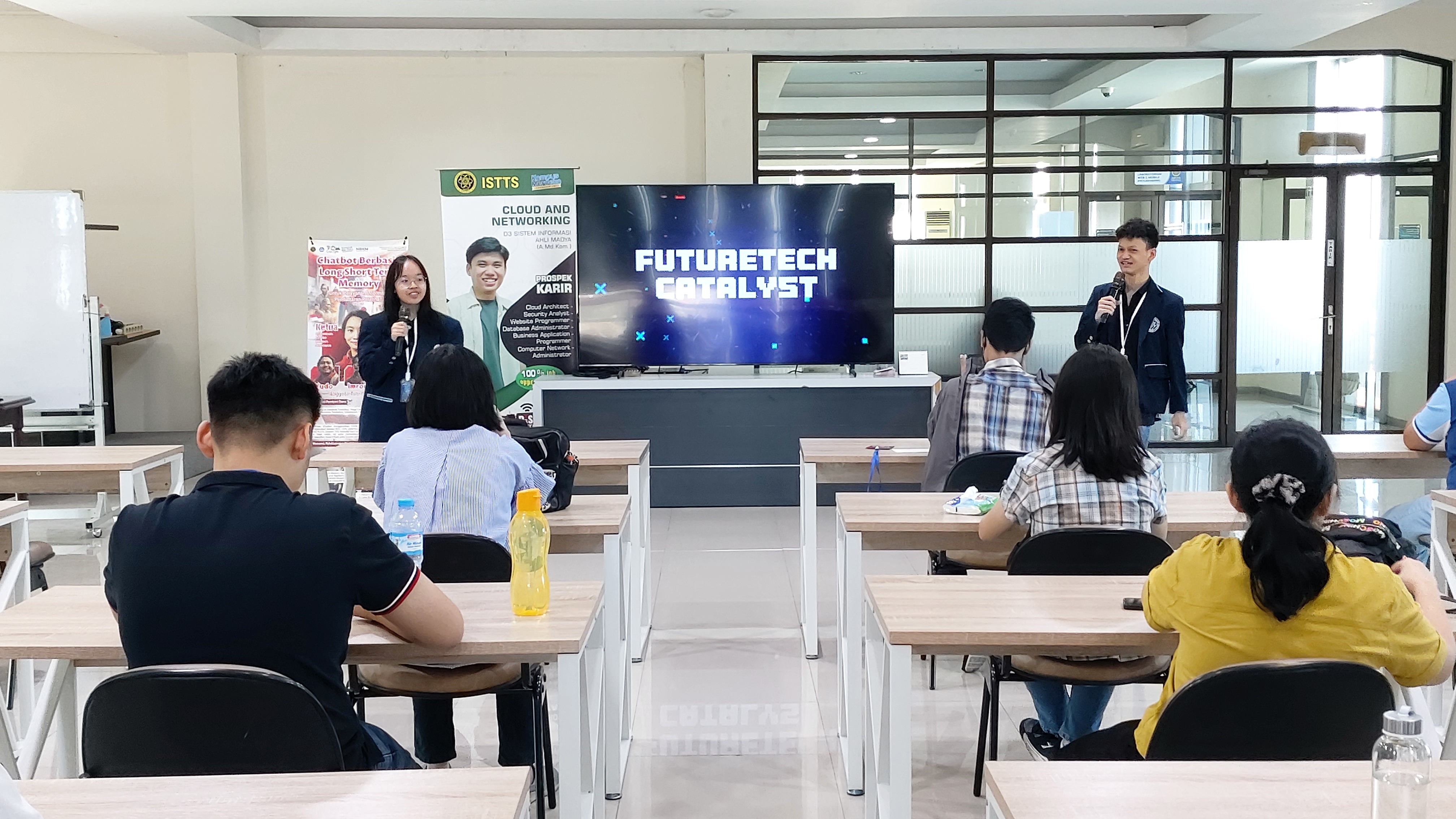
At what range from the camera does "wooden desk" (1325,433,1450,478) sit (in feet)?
14.1

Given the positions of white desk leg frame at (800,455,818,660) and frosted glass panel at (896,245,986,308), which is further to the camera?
frosted glass panel at (896,245,986,308)

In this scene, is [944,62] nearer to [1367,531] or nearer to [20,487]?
[20,487]

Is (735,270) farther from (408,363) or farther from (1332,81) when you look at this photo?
(1332,81)

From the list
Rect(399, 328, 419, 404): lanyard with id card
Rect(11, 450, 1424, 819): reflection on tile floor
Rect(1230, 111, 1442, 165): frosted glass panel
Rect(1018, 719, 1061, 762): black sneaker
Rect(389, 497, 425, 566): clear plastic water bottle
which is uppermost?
Rect(1230, 111, 1442, 165): frosted glass panel

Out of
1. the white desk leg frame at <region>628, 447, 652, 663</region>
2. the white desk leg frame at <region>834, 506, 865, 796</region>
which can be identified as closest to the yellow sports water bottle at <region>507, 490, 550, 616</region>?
the white desk leg frame at <region>834, 506, 865, 796</region>

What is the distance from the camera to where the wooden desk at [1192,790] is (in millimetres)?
1398

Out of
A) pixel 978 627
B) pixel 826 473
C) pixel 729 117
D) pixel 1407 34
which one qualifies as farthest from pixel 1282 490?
pixel 1407 34

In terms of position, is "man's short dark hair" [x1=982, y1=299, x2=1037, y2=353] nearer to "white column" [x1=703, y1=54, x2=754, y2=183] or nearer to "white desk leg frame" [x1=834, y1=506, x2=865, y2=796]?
"white desk leg frame" [x1=834, y1=506, x2=865, y2=796]

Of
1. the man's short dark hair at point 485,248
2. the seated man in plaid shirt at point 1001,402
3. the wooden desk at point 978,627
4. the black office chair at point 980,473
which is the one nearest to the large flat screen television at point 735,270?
the man's short dark hair at point 485,248

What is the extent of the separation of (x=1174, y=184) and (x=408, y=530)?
Result: 7469 mm

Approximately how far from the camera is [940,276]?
28.5 feet

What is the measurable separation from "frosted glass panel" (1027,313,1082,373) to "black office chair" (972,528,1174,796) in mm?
6034

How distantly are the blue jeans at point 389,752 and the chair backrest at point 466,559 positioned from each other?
26.0 inches

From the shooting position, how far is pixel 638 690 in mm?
3898
